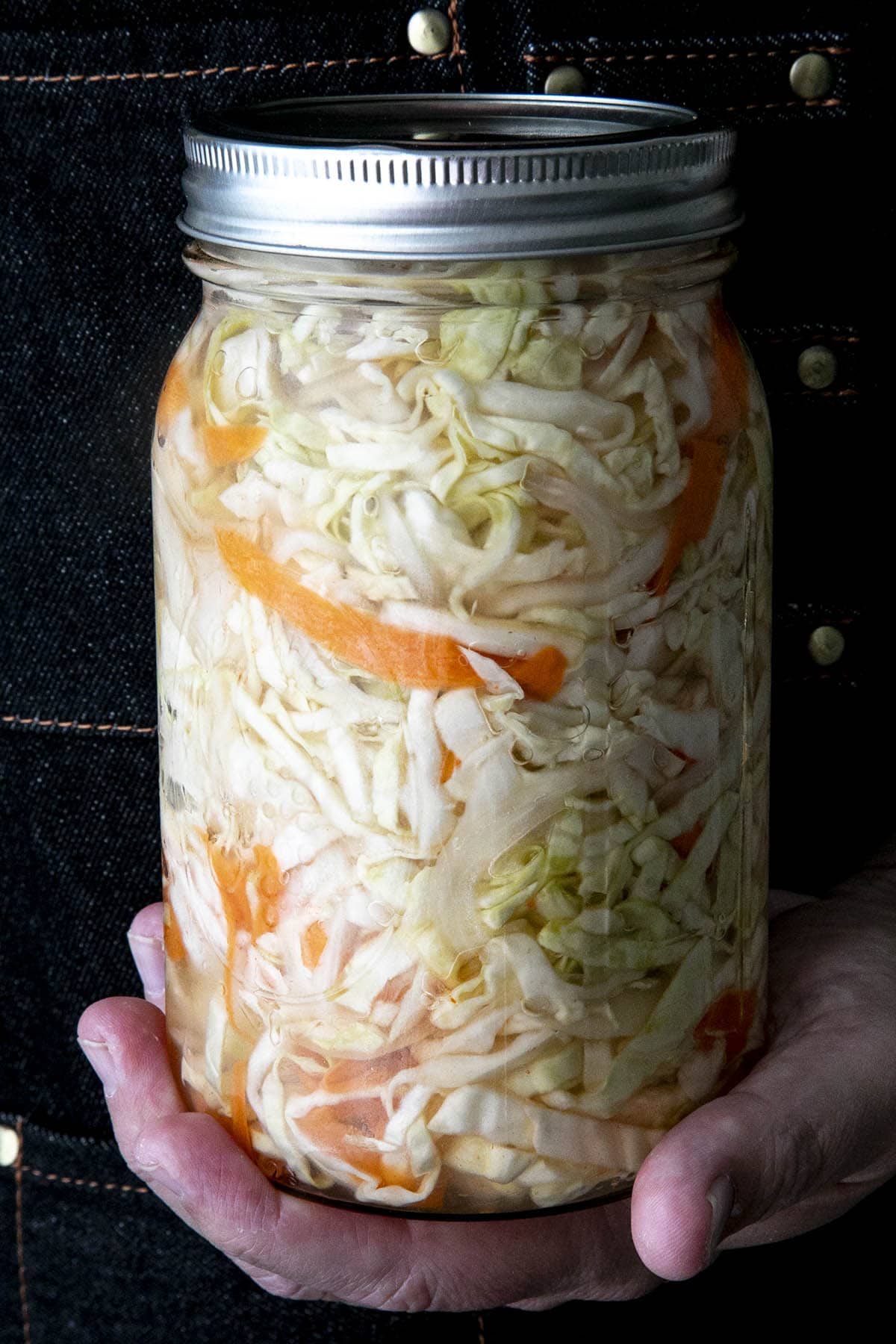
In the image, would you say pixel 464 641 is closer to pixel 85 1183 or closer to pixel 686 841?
pixel 686 841

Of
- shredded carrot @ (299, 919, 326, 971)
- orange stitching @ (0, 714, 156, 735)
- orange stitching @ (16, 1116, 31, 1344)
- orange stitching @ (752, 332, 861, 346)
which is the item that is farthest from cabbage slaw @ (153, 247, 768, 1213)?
orange stitching @ (16, 1116, 31, 1344)

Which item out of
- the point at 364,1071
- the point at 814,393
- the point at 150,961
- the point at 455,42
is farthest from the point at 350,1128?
the point at 455,42

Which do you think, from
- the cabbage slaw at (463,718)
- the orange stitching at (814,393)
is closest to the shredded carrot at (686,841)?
the cabbage slaw at (463,718)

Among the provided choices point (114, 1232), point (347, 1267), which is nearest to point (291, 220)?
point (347, 1267)

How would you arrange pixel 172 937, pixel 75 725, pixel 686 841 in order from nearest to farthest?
1. pixel 686 841
2. pixel 172 937
3. pixel 75 725

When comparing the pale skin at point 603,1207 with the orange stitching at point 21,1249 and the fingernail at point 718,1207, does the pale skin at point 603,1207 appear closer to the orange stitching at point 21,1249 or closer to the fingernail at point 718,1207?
the fingernail at point 718,1207

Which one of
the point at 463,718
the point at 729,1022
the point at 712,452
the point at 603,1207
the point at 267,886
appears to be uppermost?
the point at 712,452

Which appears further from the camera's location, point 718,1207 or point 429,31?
point 429,31

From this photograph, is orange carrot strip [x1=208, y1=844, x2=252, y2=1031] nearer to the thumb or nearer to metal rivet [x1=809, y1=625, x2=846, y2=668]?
the thumb
